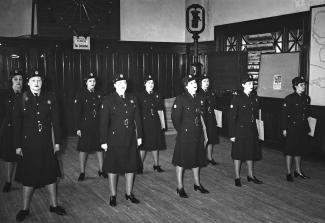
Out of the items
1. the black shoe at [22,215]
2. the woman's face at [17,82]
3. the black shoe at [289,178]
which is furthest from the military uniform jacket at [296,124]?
the woman's face at [17,82]

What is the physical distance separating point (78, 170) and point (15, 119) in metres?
2.58

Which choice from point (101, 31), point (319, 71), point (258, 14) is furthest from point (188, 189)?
point (101, 31)

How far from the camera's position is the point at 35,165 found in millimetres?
4227

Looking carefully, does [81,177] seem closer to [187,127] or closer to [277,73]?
[187,127]

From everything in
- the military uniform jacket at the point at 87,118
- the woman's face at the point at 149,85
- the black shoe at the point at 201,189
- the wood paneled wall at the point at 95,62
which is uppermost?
the wood paneled wall at the point at 95,62

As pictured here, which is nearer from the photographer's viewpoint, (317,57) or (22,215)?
(22,215)

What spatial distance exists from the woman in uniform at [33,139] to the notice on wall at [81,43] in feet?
18.4

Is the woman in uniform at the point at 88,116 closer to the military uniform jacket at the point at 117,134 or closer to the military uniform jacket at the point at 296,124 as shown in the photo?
the military uniform jacket at the point at 117,134

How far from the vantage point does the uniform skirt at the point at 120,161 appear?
4.64 meters

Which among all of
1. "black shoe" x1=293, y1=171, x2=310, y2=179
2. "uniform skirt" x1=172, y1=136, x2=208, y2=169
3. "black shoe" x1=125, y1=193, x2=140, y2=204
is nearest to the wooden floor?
"black shoe" x1=125, y1=193, x2=140, y2=204

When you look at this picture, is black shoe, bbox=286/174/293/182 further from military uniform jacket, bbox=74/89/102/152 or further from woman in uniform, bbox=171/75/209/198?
military uniform jacket, bbox=74/89/102/152

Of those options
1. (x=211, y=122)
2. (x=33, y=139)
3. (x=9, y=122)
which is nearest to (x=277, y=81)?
(x=211, y=122)

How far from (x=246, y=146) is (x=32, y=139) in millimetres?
3013

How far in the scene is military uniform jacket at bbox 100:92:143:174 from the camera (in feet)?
15.2
